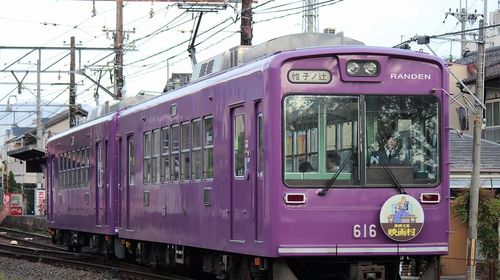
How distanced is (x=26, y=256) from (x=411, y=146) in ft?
44.1

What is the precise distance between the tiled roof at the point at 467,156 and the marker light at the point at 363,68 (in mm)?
9454

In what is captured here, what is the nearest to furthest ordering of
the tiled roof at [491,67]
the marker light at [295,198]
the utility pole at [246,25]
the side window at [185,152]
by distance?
the marker light at [295,198] < the side window at [185,152] < the utility pole at [246,25] < the tiled roof at [491,67]

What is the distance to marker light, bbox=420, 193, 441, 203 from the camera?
9398mm

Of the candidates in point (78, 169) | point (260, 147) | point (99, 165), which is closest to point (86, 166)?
point (78, 169)

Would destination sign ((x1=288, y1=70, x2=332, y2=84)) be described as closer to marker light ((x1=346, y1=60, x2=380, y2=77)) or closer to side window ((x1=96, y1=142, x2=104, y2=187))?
marker light ((x1=346, y1=60, x2=380, y2=77))

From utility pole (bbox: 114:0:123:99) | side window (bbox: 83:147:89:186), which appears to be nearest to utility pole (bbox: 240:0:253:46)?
side window (bbox: 83:147:89:186)

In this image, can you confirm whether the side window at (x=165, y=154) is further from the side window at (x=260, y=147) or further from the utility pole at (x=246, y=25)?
the utility pole at (x=246, y=25)

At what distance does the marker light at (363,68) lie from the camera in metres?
9.44

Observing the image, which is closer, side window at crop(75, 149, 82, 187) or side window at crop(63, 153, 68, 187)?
side window at crop(75, 149, 82, 187)

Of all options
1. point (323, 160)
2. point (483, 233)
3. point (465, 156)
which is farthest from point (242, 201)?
point (465, 156)

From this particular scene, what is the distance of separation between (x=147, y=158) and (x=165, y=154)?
120cm

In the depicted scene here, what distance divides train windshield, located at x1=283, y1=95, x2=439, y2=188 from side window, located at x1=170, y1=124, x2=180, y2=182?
3648mm

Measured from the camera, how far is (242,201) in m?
9.95

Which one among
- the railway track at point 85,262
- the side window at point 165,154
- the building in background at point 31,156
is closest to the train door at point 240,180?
the side window at point 165,154
